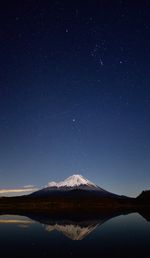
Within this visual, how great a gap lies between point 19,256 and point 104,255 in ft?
26.0

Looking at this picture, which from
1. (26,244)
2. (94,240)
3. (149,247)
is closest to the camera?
(149,247)

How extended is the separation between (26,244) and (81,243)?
6635mm

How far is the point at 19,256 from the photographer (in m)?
32.3

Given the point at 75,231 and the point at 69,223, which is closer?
the point at 75,231

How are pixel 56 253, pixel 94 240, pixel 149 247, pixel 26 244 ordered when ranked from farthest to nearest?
pixel 94 240, pixel 26 244, pixel 149 247, pixel 56 253

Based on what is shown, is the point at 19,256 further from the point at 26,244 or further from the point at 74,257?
the point at 26,244

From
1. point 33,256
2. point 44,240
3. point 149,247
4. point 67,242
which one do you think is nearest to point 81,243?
point 67,242

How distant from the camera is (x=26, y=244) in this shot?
4228 centimetres

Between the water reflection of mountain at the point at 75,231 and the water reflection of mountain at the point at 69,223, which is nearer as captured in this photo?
the water reflection of mountain at the point at 75,231

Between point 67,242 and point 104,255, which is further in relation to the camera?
point 67,242

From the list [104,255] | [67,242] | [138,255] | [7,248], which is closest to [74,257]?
[104,255]

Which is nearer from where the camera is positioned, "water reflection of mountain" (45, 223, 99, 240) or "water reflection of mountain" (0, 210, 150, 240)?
"water reflection of mountain" (45, 223, 99, 240)

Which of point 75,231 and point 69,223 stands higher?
point 69,223

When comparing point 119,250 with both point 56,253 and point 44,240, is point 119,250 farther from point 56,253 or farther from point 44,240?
point 44,240
